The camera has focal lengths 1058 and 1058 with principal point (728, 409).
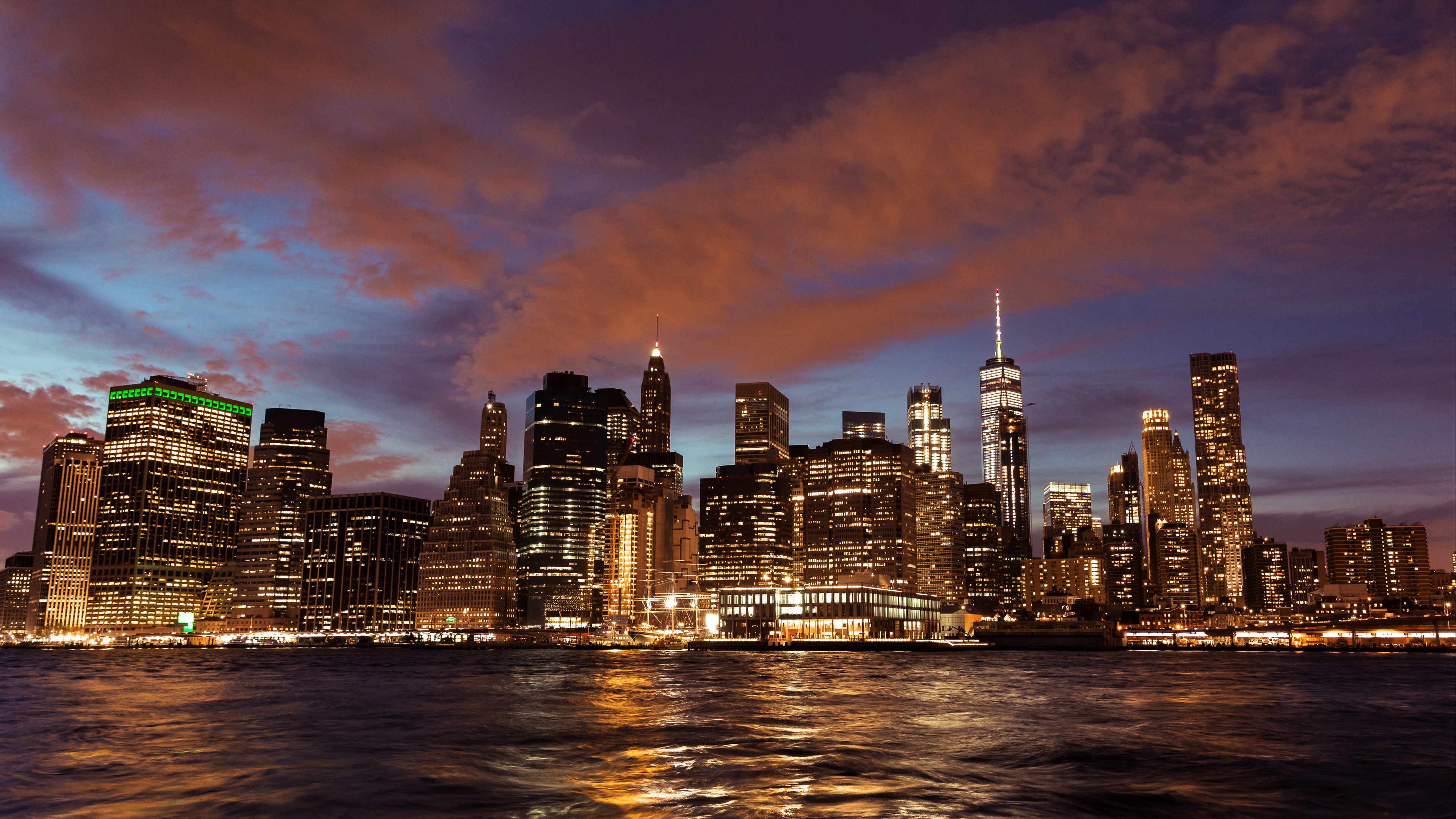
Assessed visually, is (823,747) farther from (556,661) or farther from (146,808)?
(556,661)

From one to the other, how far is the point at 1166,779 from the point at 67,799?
136ft

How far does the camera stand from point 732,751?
5056cm

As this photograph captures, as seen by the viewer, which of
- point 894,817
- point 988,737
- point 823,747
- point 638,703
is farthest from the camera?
point 638,703

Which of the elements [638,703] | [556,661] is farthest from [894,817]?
[556,661]

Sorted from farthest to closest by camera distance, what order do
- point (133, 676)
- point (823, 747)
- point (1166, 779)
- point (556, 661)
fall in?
point (556, 661) < point (133, 676) < point (823, 747) < point (1166, 779)

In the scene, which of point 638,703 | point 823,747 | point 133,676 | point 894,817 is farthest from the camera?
point 133,676

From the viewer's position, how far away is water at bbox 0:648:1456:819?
37.4m

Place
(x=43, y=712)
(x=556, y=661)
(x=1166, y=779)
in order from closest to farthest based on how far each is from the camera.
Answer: (x=1166, y=779) < (x=43, y=712) < (x=556, y=661)

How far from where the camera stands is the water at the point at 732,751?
37.4 meters

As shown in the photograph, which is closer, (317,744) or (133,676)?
(317,744)

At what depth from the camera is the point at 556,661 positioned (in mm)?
190250

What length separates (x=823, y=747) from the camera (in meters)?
51.5

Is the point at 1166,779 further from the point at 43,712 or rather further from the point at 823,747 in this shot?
the point at 43,712

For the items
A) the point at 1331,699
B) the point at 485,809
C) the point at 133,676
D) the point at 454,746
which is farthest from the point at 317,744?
the point at 133,676
